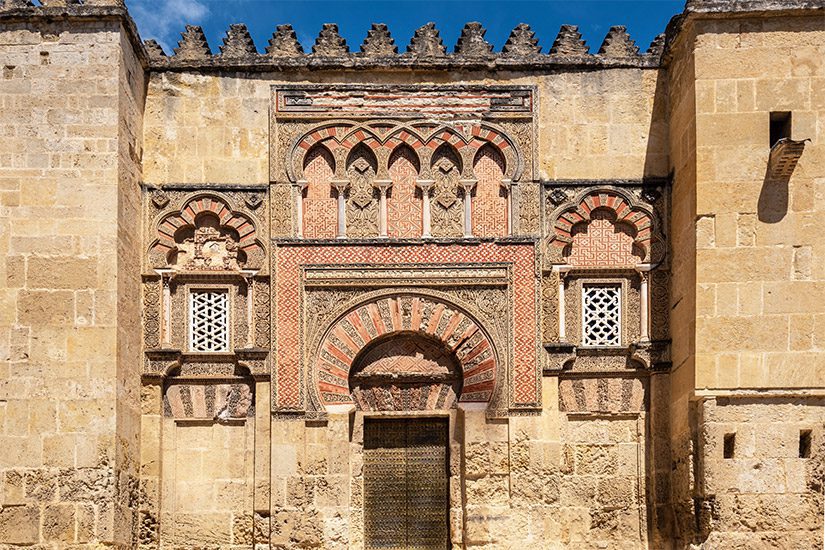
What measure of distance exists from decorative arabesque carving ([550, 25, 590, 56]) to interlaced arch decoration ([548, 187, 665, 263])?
42.1 inches

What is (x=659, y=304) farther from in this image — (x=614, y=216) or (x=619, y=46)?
(x=619, y=46)

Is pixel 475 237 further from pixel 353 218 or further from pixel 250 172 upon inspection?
pixel 250 172

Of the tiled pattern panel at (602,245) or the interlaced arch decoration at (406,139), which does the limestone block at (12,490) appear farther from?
the tiled pattern panel at (602,245)

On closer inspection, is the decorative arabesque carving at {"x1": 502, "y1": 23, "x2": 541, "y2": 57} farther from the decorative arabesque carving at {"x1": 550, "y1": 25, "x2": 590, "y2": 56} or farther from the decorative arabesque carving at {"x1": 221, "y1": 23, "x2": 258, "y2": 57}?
the decorative arabesque carving at {"x1": 221, "y1": 23, "x2": 258, "y2": 57}

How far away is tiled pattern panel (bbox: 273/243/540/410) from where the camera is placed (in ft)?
28.5

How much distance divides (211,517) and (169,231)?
82.4 inches

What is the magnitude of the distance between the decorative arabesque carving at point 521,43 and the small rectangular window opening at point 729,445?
3.20 m

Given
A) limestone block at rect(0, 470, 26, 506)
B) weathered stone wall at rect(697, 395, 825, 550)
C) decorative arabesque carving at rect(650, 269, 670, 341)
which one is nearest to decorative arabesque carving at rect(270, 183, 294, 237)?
limestone block at rect(0, 470, 26, 506)

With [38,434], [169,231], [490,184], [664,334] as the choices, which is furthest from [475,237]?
[38,434]

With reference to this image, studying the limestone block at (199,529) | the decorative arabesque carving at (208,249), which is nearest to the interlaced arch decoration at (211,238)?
the decorative arabesque carving at (208,249)

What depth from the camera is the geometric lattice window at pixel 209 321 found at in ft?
29.0

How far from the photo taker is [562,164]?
8.98 m

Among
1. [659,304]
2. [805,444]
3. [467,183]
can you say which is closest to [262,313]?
[467,183]

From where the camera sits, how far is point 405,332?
880 cm
